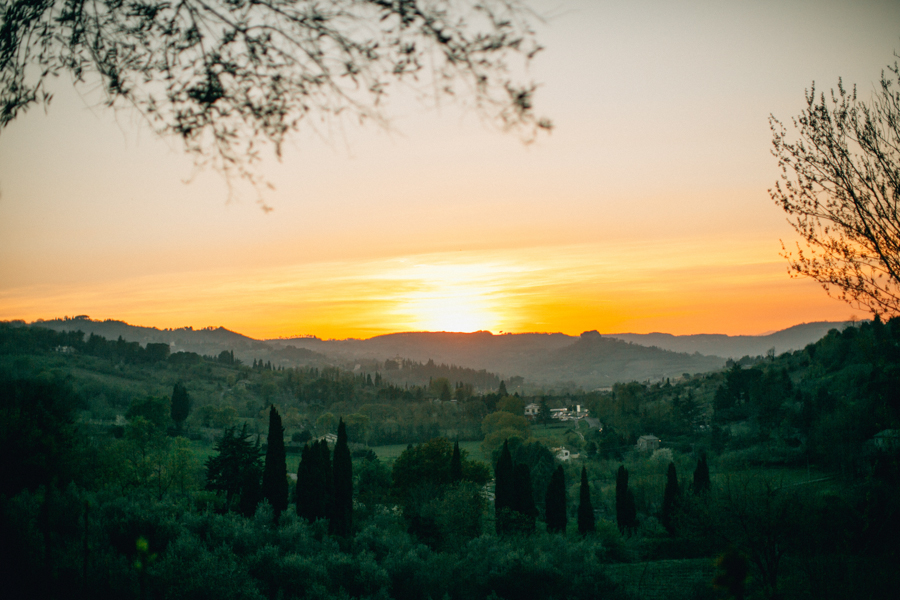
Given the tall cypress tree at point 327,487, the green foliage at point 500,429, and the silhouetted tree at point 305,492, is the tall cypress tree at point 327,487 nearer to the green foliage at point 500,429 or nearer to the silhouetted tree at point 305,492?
the silhouetted tree at point 305,492

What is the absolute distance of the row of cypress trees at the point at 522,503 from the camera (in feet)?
104

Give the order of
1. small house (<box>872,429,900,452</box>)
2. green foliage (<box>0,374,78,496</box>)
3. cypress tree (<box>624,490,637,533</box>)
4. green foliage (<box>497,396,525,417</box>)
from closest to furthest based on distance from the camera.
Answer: small house (<box>872,429,900,452</box>)
green foliage (<box>0,374,78,496</box>)
cypress tree (<box>624,490,637,533</box>)
green foliage (<box>497,396,525,417</box>)

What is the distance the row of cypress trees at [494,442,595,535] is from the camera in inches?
1248

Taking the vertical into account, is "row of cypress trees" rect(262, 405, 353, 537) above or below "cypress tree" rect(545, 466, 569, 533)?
above

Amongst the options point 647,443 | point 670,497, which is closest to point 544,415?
point 647,443

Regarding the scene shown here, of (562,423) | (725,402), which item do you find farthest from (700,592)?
(562,423)

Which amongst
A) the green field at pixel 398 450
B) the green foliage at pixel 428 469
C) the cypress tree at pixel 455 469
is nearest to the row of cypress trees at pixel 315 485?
the green foliage at pixel 428 469

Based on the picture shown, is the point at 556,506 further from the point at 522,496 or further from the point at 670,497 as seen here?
the point at 670,497

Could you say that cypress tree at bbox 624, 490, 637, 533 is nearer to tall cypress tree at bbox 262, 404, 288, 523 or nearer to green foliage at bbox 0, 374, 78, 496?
tall cypress tree at bbox 262, 404, 288, 523

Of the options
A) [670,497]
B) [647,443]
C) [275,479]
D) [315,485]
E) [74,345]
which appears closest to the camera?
[275,479]

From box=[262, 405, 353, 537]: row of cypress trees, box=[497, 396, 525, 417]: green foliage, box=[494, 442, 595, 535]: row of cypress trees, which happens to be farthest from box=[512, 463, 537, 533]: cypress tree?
box=[497, 396, 525, 417]: green foliage

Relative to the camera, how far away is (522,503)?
34406 millimetres

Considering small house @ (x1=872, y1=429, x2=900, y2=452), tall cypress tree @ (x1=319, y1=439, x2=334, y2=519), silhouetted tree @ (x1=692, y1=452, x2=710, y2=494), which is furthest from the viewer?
silhouetted tree @ (x1=692, y1=452, x2=710, y2=494)

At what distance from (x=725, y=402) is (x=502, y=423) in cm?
3504
